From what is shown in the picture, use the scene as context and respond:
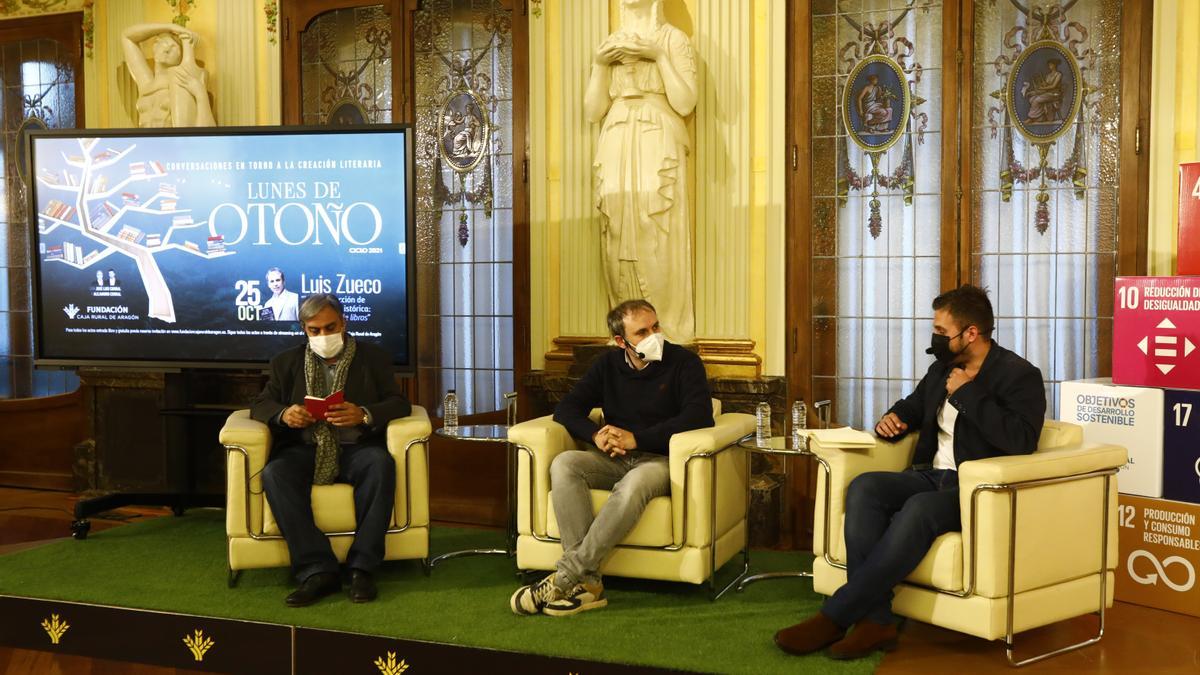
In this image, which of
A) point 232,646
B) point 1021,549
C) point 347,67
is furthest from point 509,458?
point 347,67

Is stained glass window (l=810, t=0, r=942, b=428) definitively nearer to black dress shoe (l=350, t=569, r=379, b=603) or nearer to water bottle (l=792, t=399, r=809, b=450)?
water bottle (l=792, t=399, r=809, b=450)

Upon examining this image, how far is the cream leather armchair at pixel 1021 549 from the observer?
10.5ft

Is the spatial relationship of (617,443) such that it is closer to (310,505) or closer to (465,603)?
(465,603)

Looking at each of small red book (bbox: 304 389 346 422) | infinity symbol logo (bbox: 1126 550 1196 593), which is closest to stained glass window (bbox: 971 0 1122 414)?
infinity symbol logo (bbox: 1126 550 1196 593)

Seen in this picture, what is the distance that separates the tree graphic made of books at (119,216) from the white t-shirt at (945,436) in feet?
10.5

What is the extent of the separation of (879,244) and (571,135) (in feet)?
5.07

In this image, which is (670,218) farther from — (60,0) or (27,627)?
(60,0)

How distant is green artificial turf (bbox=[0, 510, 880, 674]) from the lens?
3.36 m

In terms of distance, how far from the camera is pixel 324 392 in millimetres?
4312

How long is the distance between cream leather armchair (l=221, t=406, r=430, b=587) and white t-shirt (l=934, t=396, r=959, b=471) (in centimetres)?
190

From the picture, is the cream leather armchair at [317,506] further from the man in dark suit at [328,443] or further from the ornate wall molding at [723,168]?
the ornate wall molding at [723,168]

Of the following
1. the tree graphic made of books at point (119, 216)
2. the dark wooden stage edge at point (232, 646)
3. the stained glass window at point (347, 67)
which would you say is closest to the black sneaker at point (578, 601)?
the dark wooden stage edge at point (232, 646)

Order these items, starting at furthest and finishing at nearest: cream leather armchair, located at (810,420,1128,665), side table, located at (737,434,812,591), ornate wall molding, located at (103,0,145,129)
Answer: ornate wall molding, located at (103,0,145,129)
side table, located at (737,434,812,591)
cream leather armchair, located at (810,420,1128,665)

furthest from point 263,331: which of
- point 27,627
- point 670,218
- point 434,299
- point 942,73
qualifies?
point 942,73
